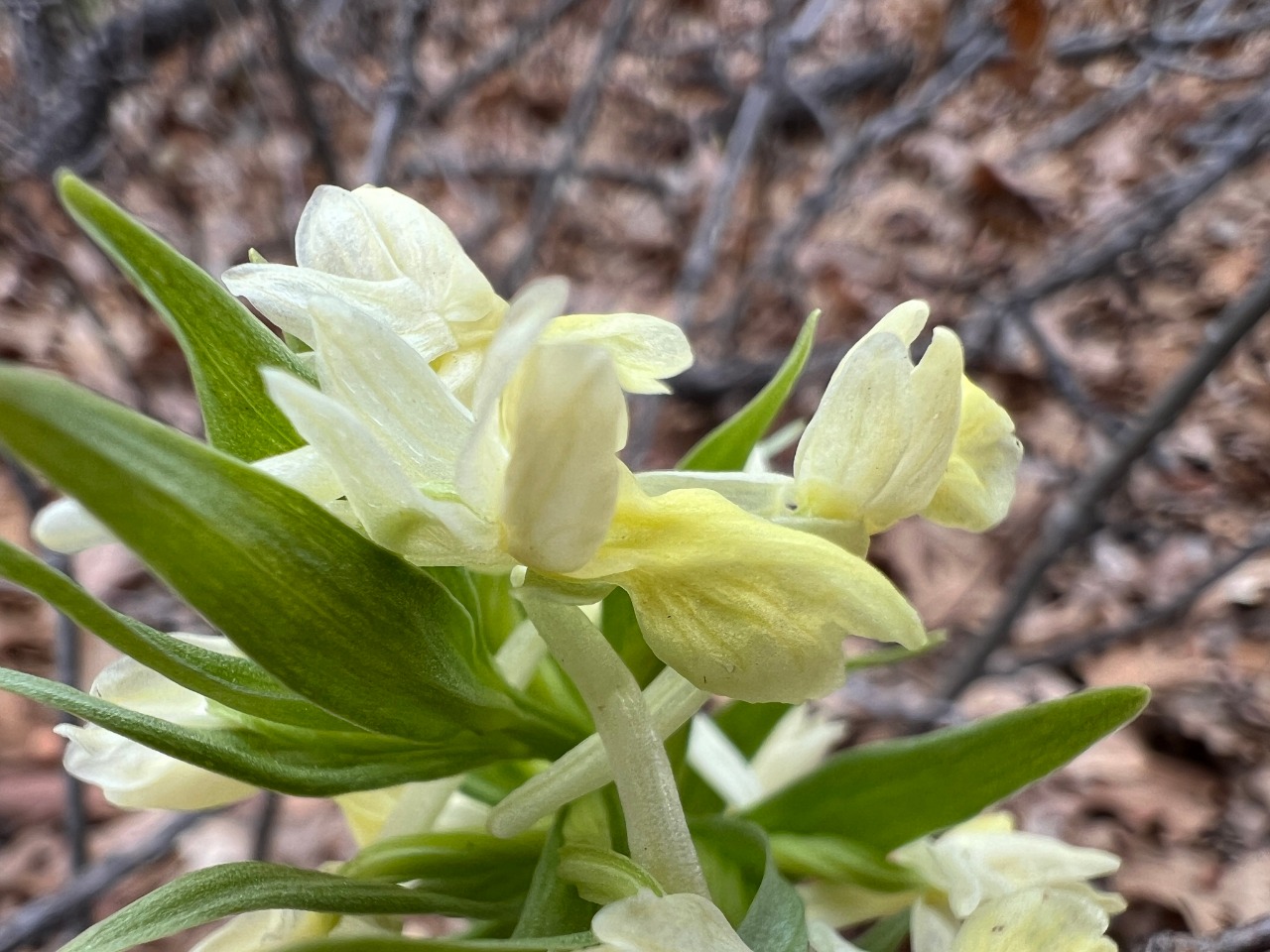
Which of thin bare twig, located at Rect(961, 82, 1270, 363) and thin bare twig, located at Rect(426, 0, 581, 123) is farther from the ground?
thin bare twig, located at Rect(426, 0, 581, 123)

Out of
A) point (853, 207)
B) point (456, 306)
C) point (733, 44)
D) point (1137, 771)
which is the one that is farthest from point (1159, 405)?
point (733, 44)

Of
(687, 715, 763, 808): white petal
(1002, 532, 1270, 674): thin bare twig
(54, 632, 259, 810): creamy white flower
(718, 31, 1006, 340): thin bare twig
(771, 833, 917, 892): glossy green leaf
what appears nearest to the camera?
(54, 632, 259, 810): creamy white flower

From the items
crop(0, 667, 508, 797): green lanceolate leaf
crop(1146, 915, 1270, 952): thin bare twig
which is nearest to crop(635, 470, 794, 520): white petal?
crop(0, 667, 508, 797): green lanceolate leaf

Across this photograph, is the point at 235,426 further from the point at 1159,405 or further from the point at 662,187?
the point at 662,187

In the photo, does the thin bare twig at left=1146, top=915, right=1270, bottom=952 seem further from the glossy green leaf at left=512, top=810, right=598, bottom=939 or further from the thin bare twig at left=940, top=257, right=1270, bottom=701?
the thin bare twig at left=940, top=257, right=1270, bottom=701

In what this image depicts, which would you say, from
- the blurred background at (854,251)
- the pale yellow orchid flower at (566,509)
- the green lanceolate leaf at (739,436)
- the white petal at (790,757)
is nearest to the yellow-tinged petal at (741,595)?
the pale yellow orchid flower at (566,509)

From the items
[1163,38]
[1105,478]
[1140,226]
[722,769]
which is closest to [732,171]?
[1140,226]

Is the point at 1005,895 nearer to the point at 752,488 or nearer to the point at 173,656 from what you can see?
the point at 752,488
